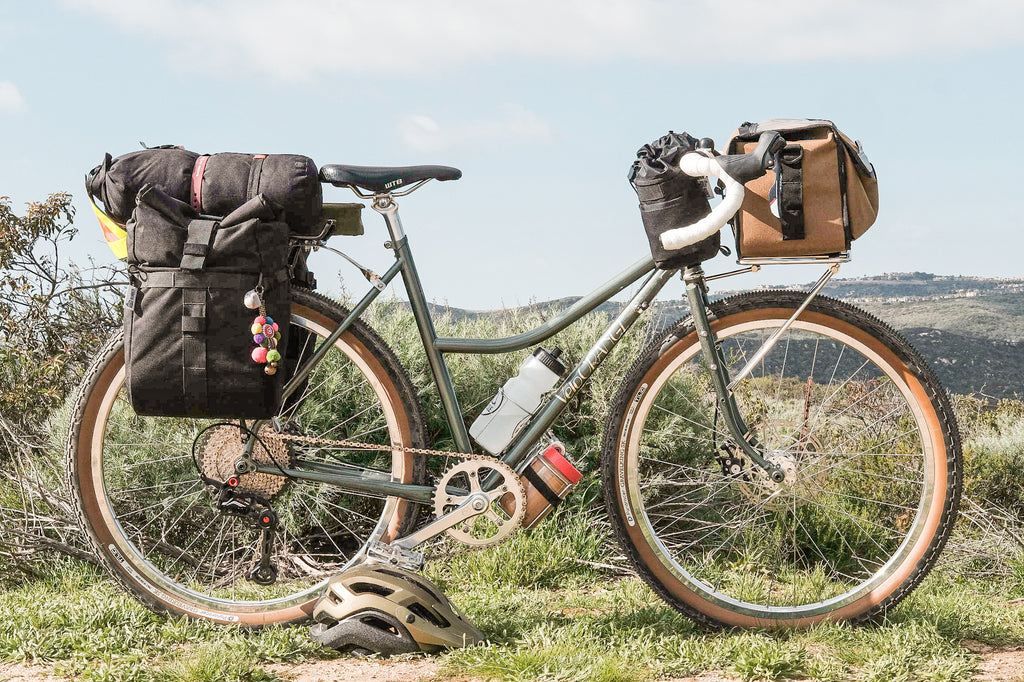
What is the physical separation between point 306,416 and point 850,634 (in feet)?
9.69

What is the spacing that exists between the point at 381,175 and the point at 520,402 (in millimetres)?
1009

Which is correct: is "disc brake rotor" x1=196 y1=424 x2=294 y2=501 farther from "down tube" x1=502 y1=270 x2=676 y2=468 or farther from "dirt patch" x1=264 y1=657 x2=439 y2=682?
"down tube" x1=502 y1=270 x2=676 y2=468

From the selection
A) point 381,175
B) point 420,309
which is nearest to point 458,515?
point 420,309

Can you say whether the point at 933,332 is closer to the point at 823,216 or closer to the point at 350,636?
the point at 823,216

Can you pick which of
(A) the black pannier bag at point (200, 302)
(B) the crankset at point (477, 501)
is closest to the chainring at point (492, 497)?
(B) the crankset at point (477, 501)

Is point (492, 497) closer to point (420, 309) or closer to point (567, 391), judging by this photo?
point (567, 391)

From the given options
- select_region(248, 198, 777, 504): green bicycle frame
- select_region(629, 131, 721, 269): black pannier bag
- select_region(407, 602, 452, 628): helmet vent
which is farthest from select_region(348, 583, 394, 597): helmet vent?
select_region(629, 131, 721, 269): black pannier bag

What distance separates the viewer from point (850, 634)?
129 inches

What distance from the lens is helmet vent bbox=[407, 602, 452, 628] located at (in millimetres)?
3236

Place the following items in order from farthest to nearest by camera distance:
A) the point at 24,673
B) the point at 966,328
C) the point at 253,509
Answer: the point at 966,328
the point at 253,509
the point at 24,673

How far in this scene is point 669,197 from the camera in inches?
123

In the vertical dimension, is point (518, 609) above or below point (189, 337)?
below

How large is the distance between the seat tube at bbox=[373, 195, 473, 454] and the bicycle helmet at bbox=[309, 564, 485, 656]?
22.1 inches

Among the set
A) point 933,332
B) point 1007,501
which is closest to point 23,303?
→ point 1007,501
